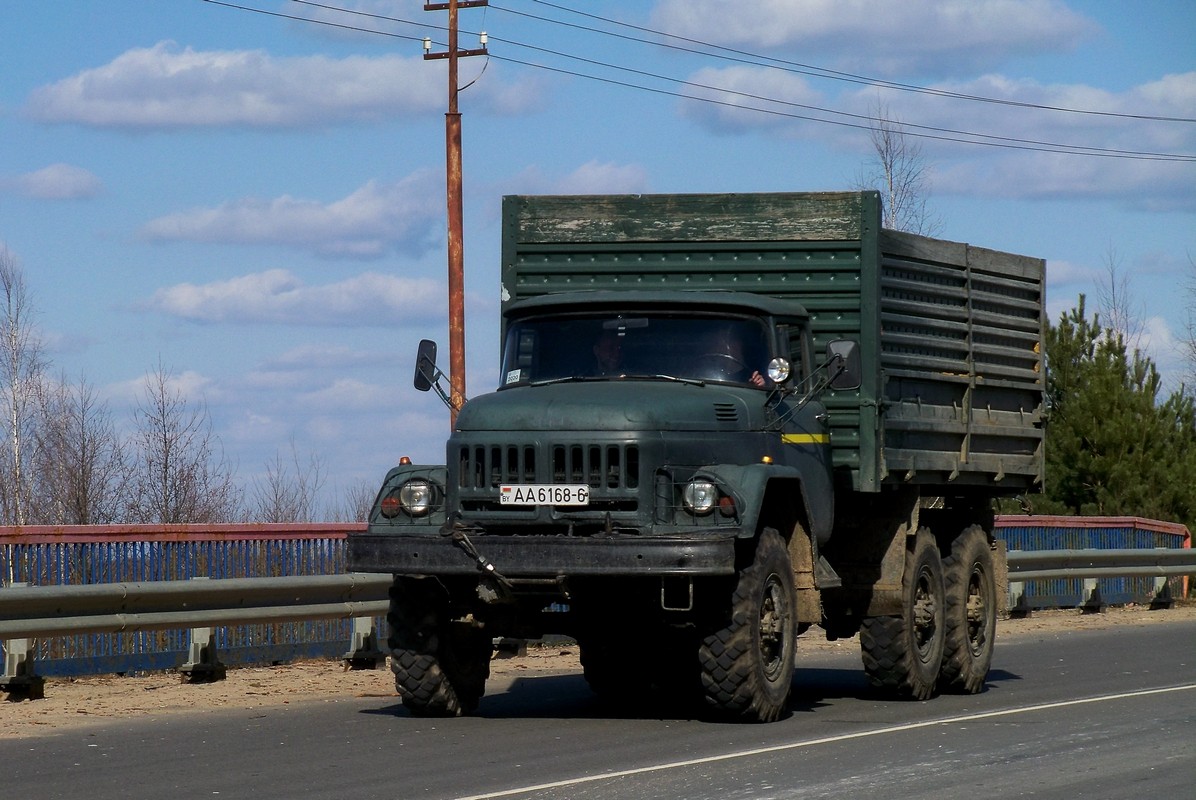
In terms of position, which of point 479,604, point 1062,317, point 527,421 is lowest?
point 479,604

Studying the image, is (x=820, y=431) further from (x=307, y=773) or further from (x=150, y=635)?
(x=150, y=635)

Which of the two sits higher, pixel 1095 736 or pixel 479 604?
pixel 479 604

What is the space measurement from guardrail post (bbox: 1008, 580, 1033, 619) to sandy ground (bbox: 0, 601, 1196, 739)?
8149 mm

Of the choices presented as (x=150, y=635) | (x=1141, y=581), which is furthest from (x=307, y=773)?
(x=1141, y=581)

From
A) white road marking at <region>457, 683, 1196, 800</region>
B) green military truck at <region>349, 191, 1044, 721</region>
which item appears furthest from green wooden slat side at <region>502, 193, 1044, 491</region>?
white road marking at <region>457, 683, 1196, 800</region>

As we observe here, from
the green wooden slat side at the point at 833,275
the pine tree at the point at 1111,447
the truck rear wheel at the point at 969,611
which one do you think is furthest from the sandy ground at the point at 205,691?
the pine tree at the point at 1111,447

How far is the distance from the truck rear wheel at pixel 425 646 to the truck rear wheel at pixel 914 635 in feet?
10.2

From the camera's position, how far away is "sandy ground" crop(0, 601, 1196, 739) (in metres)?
12.1

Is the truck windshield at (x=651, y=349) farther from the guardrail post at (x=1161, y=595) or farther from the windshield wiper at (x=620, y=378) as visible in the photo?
the guardrail post at (x=1161, y=595)

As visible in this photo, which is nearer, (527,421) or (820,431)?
(527,421)

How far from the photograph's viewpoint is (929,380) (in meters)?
13.5

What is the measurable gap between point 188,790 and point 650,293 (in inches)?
186

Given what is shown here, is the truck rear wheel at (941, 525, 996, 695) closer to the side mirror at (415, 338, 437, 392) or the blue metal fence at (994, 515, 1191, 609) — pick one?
the side mirror at (415, 338, 437, 392)

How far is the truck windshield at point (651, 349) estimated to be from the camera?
11.7 metres
